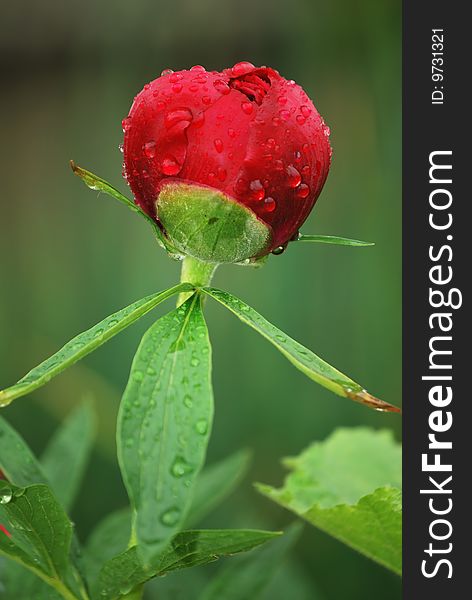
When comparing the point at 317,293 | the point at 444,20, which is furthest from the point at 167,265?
the point at 444,20

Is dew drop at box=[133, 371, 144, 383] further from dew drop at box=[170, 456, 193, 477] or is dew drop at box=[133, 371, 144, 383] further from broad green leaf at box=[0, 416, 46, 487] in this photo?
broad green leaf at box=[0, 416, 46, 487]

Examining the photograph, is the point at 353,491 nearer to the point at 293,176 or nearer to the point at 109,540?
the point at 109,540

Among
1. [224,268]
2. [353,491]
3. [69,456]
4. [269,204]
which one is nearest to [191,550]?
[269,204]

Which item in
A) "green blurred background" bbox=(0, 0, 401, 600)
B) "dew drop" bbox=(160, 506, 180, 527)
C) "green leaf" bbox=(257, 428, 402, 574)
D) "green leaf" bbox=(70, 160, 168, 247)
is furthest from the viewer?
"green blurred background" bbox=(0, 0, 401, 600)

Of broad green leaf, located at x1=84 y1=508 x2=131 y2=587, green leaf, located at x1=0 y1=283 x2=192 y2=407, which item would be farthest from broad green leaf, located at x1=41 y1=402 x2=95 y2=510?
green leaf, located at x1=0 y1=283 x2=192 y2=407

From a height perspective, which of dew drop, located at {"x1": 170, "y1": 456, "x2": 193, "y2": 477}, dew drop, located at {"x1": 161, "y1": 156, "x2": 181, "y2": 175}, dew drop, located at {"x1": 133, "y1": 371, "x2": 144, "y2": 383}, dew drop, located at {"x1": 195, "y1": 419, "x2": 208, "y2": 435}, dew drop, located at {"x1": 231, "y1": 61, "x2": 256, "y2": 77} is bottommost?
dew drop, located at {"x1": 170, "y1": 456, "x2": 193, "y2": 477}

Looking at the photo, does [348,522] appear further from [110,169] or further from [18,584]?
[110,169]
